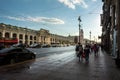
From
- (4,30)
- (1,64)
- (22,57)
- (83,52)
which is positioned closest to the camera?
(1,64)

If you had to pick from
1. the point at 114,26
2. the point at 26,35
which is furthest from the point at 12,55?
the point at 26,35

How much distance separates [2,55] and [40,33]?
4398 inches

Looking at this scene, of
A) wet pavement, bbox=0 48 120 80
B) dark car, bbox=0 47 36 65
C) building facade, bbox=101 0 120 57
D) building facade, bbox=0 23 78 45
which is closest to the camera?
wet pavement, bbox=0 48 120 80

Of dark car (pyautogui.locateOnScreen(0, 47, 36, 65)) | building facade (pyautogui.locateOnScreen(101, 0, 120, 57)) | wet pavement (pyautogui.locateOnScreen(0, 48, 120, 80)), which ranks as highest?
building facade (pyautogui.locateOnScreen(101, 0, 120, 57))

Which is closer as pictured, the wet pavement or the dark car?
the wet pavement

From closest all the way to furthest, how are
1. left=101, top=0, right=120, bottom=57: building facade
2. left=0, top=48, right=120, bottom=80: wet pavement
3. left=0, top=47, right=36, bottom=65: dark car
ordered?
left=0, top=48, right=120, bottom=80: wet pavement
left=0, top=47, right=36, bottom=65: dark car
left=101, top=0, right=120, bottom=57: building facade

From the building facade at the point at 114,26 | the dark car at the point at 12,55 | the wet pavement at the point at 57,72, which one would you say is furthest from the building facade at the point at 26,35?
the wet pavement at the point at 57,72

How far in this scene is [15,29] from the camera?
95125 millimetres

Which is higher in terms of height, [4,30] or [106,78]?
[4,30]

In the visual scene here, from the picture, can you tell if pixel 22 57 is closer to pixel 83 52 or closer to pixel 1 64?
pixel 1 64

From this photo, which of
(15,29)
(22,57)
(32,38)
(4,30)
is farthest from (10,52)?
(32,38)

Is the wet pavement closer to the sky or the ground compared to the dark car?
closer to the ground

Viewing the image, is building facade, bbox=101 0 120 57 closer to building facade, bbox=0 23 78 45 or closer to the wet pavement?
the wet pavement

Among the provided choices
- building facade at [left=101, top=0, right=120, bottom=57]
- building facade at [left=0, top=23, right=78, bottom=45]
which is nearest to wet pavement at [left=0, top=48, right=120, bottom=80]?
building facade at [left=101, top=0, right=120, bottom=57]
